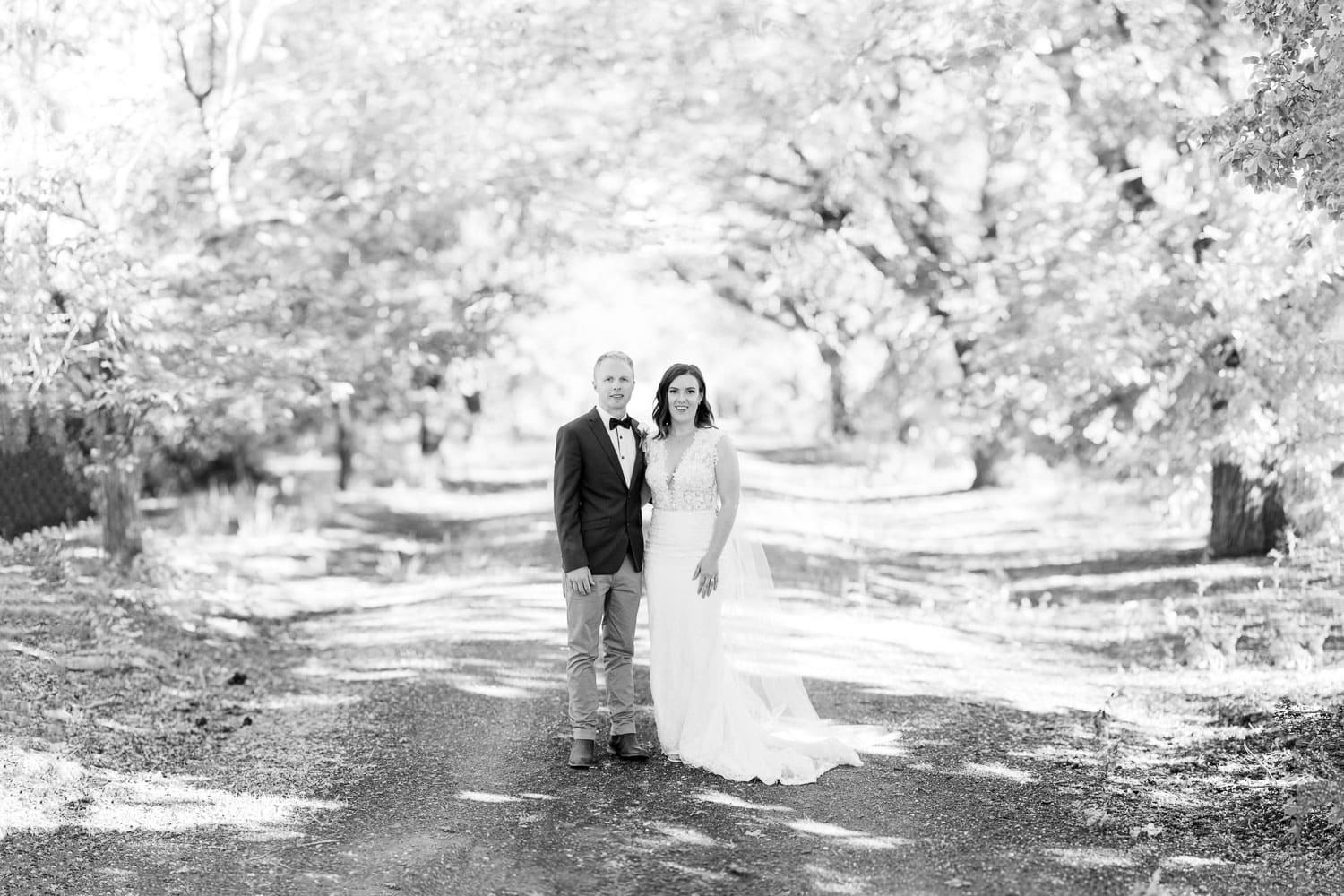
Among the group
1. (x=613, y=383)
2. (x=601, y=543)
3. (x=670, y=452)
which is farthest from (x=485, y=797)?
(x=613, y=383)

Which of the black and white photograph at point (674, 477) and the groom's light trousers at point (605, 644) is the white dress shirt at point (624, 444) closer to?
the black and white photograph at point (674, 477)

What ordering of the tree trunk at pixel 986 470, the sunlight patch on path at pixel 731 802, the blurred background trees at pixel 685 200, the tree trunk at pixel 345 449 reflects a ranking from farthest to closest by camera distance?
the tree trunk at pixel 345 449 < the tree trunk at pixel 986 470 < the blurred background trees at pixel 685 200 < the sunlight patch on path at pixel 731 802

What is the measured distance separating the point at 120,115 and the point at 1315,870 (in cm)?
888

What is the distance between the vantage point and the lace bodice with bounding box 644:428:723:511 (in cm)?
698

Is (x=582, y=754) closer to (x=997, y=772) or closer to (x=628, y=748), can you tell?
(x=628, y=748)

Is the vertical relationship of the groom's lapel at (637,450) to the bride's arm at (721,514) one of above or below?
above

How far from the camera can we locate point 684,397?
6.90 m

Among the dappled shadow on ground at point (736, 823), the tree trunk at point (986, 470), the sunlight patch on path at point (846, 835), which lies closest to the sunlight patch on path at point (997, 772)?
the dappled shadow on ground at point (736, 823)

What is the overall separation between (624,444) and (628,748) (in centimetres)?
158

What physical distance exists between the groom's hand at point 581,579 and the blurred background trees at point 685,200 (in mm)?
3818

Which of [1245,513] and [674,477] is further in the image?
[1245,513]

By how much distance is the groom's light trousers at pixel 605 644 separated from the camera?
6.88 metres

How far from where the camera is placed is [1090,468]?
1656 cm

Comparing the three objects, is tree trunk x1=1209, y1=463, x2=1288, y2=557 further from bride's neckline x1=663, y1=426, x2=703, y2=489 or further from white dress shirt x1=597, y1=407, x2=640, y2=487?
white dress shirt x1=597, y1=407, x2=640, y2=487
